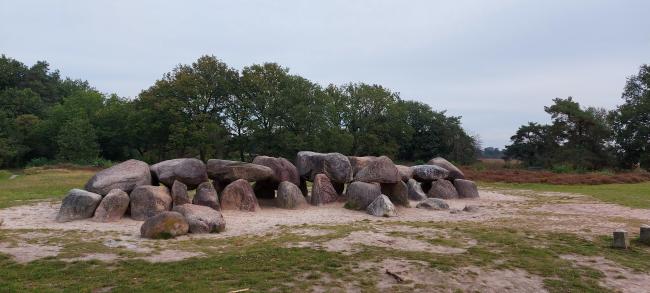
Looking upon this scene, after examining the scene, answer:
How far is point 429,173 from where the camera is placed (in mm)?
20703

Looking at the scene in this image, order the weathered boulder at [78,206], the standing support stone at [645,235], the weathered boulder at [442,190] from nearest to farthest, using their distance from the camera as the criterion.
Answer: the standing support stone at [645,235]
the weathered boulder at [78,206]
the weathered boulder at [442,190]

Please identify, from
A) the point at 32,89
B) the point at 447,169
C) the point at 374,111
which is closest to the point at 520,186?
the point at 447,169

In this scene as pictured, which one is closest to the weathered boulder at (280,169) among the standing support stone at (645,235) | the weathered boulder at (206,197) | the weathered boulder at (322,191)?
the weathered boulder at (322,191)

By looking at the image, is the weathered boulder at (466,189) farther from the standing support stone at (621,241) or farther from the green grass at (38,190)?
the green grass at (38,190)

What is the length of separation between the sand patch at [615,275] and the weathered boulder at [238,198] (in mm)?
9597

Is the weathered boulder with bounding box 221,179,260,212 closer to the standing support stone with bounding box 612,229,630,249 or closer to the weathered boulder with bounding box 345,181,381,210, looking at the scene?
the weathered boulder with bounding box 345,181,381,210

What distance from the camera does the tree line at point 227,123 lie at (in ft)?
136

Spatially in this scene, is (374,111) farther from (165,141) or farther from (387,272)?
(387,272)

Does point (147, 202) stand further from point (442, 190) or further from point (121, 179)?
point (442, 190)

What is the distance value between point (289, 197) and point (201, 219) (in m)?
5.21

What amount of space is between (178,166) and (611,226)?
13060mm

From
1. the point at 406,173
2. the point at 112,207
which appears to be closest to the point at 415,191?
the point at 406,173

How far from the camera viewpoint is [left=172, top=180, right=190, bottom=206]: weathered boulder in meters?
15.0

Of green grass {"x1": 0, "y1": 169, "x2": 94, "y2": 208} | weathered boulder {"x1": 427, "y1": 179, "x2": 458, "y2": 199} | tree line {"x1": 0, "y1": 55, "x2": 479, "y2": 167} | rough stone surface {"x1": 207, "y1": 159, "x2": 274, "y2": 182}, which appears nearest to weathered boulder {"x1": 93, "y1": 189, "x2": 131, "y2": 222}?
rough stone surface {"x1": 207, "y1": 159, "x2": 274, "y2": 182}
